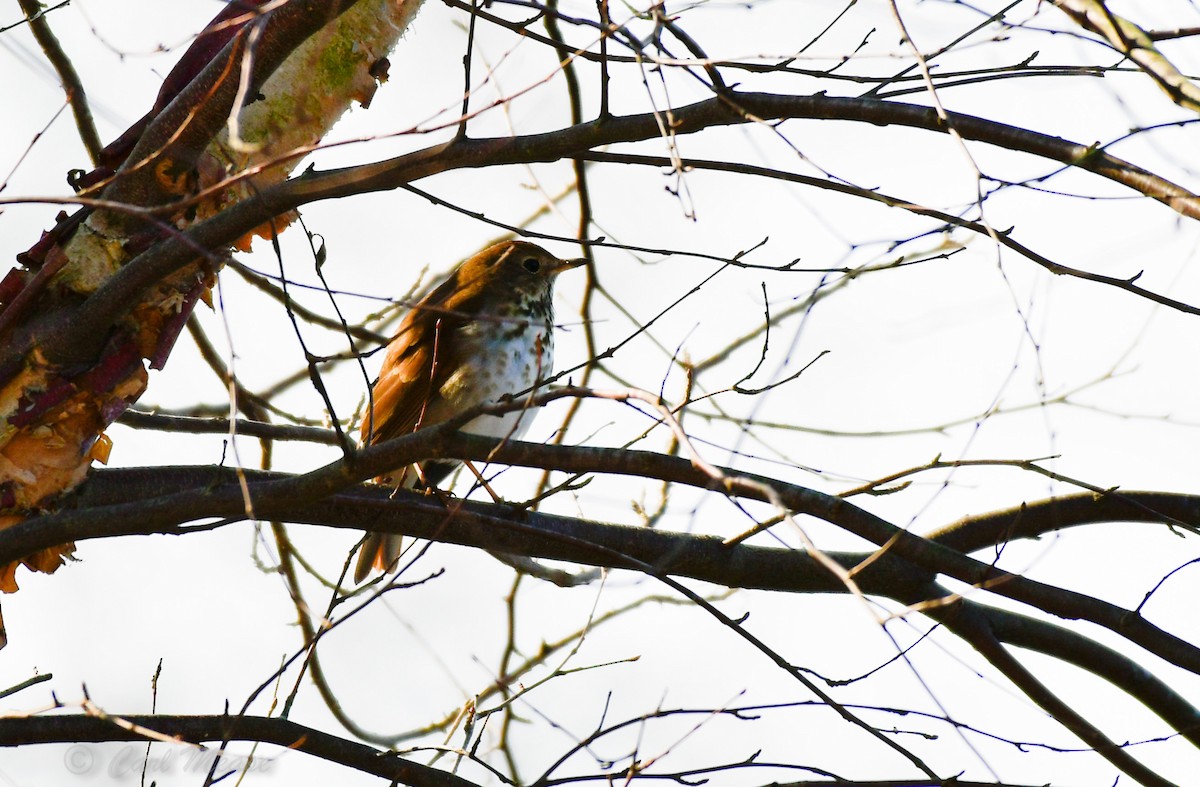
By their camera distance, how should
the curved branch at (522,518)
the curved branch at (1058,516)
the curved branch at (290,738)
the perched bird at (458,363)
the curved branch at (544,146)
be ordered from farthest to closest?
the perched bird at (458,363)
the curved branch at (1058,516)
the curved branch at (290,738)
the curved branch at (544,146)
the curved branch at (522,518)

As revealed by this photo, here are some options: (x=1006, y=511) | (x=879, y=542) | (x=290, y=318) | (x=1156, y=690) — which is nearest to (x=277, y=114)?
(x=290, y=318)

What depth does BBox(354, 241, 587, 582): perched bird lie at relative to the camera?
5.79 meters

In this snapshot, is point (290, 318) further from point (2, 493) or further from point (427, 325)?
point (427, 325)

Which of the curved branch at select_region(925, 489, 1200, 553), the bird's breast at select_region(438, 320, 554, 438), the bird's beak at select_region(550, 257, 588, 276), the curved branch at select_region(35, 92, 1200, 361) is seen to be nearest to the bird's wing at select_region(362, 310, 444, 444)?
the bird's breast at select_region(438, 320, 554, 438)

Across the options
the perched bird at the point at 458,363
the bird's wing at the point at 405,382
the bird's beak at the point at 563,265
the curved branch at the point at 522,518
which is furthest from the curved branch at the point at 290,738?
the bird's beak at the point at 563,265

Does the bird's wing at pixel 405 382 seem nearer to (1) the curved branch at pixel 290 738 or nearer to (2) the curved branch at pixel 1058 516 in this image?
(1) the curved branch at pixel 290 738

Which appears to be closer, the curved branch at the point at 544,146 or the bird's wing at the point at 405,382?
the curved branch at the point at 544,146

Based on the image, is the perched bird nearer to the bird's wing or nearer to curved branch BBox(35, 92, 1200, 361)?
the bird's wing

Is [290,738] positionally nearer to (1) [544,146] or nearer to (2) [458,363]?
(1) [544,146]

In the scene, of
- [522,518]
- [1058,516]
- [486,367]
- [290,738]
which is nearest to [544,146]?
[522,518]

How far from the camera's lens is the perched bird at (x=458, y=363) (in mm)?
5793

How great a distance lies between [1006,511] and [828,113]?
5.44ft

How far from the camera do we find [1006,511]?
4207 mm

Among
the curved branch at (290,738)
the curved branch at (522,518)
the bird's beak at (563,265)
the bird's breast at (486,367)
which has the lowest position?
the curved branch at (290,738)
